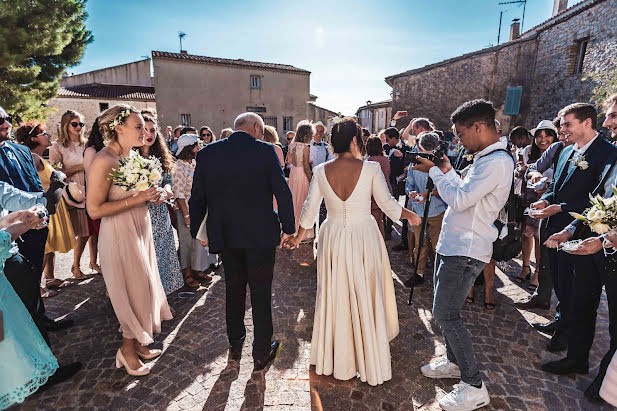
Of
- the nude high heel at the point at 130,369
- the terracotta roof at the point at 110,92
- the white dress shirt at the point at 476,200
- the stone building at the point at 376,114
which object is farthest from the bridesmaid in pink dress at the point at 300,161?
the terracotta roof at the point at 110,92

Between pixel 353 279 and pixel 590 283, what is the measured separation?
7.40 ft

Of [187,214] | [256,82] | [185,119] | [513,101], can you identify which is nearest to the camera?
[187,214]

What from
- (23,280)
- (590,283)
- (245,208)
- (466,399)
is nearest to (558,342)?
(590,283)

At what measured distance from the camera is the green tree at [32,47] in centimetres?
1213

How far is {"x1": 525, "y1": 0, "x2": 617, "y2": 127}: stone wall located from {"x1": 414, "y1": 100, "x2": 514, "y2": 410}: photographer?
13323 mm

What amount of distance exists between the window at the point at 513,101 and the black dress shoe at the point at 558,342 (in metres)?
16.2

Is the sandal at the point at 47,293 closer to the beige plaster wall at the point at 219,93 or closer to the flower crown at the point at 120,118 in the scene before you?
the flower crown at the point at 120,118

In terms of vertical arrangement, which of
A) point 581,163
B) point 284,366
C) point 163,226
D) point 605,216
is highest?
point 581,163

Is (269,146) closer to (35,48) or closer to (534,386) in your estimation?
(534,386)

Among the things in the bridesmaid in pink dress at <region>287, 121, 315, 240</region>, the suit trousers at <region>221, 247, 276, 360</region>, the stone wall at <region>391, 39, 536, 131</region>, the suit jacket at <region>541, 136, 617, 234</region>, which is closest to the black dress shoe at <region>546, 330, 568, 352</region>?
the suit jacket at <region>541, 136, 617, 234</region>

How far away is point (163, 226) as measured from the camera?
4219 millimetres

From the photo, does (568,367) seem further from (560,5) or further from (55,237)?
(560,5)

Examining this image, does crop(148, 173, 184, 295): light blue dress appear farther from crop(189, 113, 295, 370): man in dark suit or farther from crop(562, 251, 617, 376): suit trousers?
crop(562, 251, 617, 376): suit trousers

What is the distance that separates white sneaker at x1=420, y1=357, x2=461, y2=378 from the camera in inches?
119
